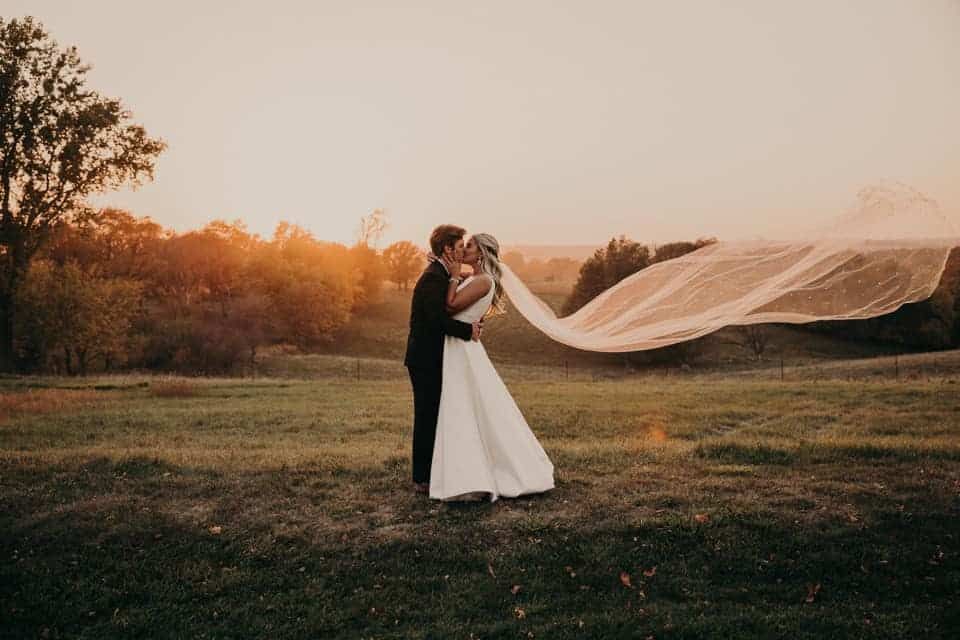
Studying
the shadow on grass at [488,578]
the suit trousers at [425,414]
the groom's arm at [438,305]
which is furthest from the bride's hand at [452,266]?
the shadow on grass at [488,578]

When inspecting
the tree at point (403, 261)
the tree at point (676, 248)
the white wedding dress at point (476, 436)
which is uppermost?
the tree at point (403, 261)

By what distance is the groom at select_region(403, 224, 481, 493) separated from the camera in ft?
28.0

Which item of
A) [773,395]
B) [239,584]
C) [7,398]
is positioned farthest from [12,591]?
[773,395]

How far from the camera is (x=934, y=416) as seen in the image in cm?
1869

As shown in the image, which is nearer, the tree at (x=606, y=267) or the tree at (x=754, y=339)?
the tree at (x=606, y=267)

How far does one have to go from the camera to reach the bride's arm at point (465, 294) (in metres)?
8.47

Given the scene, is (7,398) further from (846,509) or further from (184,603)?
(846,509)

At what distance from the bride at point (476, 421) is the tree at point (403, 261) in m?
86.3

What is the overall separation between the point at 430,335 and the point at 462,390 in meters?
0.84

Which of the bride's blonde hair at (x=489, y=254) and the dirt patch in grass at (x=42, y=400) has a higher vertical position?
the bride's blonde hair at (x=489, y=254)

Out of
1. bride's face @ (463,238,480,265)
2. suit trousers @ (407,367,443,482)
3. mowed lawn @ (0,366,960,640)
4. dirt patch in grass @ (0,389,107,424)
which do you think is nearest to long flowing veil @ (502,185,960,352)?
bride's face @ (463,238,480,265)

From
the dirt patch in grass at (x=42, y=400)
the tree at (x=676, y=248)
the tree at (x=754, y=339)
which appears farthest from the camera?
the tree at (x=754, y=339)

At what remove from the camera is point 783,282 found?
31.1 ft

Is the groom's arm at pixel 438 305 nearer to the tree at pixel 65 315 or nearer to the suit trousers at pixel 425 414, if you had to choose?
the suit trousers at pixel 425 414
